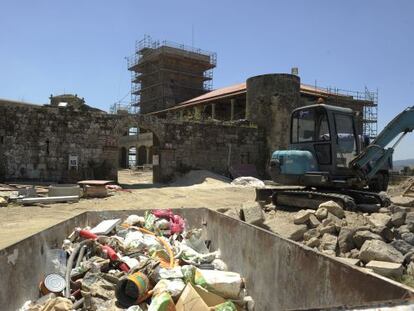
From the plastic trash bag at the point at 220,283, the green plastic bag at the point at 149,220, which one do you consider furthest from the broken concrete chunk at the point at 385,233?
the green plastic bag at the point at 149,220

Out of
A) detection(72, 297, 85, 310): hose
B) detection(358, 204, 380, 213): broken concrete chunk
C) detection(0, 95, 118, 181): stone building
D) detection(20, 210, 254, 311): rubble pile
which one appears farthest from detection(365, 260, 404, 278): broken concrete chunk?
detection(0, 95, 118, 181): stone building

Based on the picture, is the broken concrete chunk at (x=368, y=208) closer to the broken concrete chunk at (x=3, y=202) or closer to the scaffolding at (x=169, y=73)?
the broken concrete chunk at (x=3, y=202)

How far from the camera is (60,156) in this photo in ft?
56.3

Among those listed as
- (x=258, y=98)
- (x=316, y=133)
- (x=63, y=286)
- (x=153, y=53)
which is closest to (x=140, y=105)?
(x=153, y=53)

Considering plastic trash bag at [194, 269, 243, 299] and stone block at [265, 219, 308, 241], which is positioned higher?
stone block at [265, 219, 308, 241]

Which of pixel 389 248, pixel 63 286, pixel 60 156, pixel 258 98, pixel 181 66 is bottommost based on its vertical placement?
pixel 63 286

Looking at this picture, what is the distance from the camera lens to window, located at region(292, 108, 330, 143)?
8.84 metres

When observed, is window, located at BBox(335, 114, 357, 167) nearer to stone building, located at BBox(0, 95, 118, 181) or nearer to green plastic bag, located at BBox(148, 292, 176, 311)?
green plastic bag, located at BBox(148, 292, 176, 311)

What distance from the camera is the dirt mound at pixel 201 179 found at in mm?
18984

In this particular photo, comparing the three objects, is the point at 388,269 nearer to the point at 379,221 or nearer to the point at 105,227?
the point at 379,221

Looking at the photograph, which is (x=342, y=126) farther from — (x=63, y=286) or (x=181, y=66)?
(x=181, y=66)

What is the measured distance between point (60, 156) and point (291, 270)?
15.4 m

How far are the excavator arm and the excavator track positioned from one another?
0.73 metres

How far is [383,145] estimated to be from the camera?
8.53 metres
